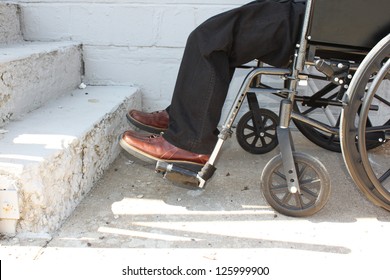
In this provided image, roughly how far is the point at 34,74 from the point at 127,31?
665 millimetres

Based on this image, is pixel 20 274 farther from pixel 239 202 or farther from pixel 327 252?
pixel 327 252

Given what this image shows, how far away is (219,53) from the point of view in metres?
1.32

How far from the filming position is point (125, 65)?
2270 mm

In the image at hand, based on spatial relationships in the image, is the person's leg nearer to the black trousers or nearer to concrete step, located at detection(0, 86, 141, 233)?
the black trousers

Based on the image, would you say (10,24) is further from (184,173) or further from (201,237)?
(201,237)

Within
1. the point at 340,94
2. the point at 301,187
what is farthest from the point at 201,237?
the point at 340,94

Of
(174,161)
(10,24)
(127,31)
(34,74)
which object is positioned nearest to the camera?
(174,161)

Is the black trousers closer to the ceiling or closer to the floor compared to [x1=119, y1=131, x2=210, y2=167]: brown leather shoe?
closer to the ceiling

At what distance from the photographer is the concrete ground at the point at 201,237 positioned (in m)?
1.16

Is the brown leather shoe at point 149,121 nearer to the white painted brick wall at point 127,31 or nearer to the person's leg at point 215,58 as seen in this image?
the person's leg at point 215,58

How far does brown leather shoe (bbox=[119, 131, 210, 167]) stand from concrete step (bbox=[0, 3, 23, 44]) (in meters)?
1.02

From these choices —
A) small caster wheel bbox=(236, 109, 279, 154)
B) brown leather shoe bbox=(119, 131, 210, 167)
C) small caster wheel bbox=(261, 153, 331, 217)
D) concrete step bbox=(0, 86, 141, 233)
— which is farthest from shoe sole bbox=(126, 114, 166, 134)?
small caster wheel bbox=(261, 153, 331, 217)

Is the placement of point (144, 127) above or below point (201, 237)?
above

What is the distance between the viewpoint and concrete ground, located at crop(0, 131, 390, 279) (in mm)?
1161
